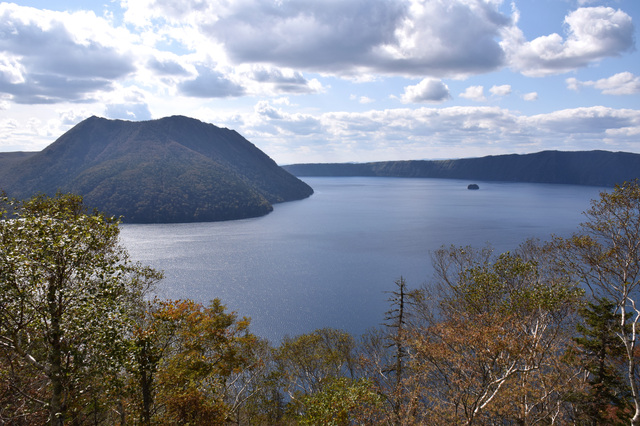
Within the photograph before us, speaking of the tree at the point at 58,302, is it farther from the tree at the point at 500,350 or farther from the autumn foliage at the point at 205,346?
the tree at the point at 500,350

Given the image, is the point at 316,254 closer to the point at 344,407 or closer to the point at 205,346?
the point at 205,346

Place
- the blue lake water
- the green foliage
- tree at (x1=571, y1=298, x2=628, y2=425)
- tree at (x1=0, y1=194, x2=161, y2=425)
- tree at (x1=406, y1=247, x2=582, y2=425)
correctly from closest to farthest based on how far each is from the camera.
Answer: tree at (x1=0, y1=194, x2=161, y2=425) → tree at (x1=406, y1=247, x2=582, y2=425) → the green foliage → tree at (x1=571, y1=298, x2=628, y2=425) → the blue lake water

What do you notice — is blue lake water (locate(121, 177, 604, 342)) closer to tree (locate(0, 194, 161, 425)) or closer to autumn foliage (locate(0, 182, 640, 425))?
autumn foliage (locate(0, 182, 640, 425))

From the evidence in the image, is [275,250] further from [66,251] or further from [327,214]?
[66,251]

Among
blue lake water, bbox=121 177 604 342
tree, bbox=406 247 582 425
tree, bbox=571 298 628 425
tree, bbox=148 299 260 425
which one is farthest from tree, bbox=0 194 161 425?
blue lake water, bbox=121 177 604 342

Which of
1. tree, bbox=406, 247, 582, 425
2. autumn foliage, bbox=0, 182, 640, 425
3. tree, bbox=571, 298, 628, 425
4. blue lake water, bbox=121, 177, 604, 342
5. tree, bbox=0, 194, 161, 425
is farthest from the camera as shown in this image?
blue lake water, bbox=121, 177, 604, 342

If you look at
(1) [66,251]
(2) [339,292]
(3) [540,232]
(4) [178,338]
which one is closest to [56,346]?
(1) [66,251]

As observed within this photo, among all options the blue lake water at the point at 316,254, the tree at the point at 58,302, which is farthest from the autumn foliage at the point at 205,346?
the blue lake water at the point at 316,254

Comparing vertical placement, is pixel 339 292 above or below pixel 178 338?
below
